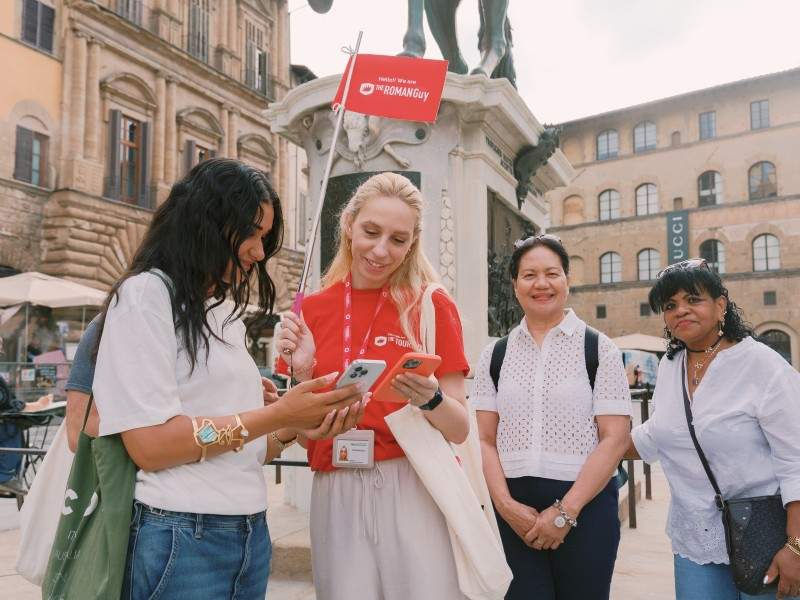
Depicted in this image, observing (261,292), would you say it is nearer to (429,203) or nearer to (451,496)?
(451,496)

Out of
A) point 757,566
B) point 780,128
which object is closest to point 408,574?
point 757,566

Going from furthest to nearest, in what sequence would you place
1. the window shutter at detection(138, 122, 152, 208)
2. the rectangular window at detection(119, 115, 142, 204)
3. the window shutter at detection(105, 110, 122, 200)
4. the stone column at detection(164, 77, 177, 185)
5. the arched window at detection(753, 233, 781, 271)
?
the arched window at detection(753, 233, 781, 271)
the stone column at detection(164, 77, 177, 185)
the window shutter at detection(138, 122, 152, 208)
the rectangular window at detection(119, 115, 142, 204)
the window shutter at detection(105, 110, 122, 200)

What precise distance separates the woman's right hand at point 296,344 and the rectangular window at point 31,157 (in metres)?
20.9

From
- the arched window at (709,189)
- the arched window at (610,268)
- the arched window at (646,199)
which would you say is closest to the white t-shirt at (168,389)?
the arched window at (610,268)

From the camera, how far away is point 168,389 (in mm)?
1478

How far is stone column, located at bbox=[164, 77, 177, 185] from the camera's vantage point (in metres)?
24.0

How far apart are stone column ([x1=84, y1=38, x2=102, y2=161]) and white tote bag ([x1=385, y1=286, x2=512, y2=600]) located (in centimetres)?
2179

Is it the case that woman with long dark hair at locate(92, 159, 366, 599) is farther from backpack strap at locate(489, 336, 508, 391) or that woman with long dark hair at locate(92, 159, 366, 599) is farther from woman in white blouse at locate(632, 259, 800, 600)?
woman in white blouse at locate(632, 259, 800, 600)

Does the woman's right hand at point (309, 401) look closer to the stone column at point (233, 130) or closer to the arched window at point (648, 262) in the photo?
the stone column at point (233, 130)

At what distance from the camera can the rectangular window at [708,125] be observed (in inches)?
1398

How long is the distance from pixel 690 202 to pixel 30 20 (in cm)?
3021

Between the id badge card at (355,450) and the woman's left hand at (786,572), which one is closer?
the id badge card at (355,450)

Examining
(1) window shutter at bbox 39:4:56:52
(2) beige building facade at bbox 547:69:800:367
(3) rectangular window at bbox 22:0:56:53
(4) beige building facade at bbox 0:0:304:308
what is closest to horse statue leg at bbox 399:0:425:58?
(4) beige building facade at bbox 0:0:304:308

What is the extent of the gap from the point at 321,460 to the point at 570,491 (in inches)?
33.6
